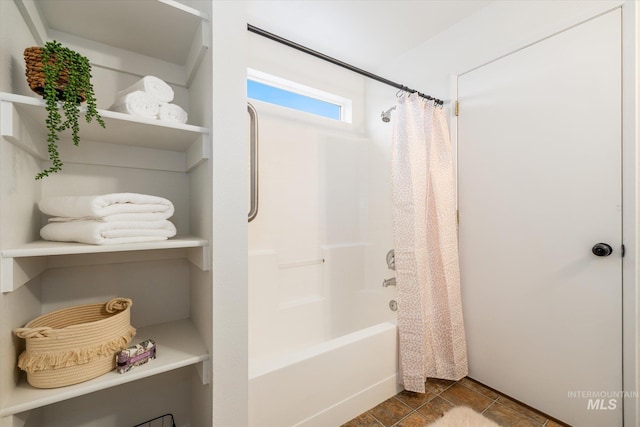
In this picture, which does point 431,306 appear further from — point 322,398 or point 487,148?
point 487,148

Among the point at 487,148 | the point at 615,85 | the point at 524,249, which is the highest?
the point at 615,85

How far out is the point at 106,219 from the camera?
0.89 metres

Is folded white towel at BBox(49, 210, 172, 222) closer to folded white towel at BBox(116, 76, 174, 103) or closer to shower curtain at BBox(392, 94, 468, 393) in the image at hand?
folded white towel at BBox(116, 76, 174, 103)

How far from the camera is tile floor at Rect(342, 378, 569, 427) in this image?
1463 millimetres

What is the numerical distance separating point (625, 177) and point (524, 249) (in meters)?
0.55

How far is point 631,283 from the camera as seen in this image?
4.08ft

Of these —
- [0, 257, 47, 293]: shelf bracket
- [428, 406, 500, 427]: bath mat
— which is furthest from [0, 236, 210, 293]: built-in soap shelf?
[428, 406, 500, 427]: bath mat

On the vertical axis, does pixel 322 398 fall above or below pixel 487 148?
below

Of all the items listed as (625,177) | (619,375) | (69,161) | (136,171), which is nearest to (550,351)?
(619,375)

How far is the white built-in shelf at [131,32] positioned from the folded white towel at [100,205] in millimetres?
609

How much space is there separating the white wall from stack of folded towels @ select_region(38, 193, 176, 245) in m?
1.89

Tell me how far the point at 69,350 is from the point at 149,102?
2.79ft

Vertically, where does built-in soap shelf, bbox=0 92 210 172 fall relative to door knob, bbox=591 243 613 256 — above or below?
above

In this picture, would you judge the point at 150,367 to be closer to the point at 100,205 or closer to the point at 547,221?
the point at 100,205
